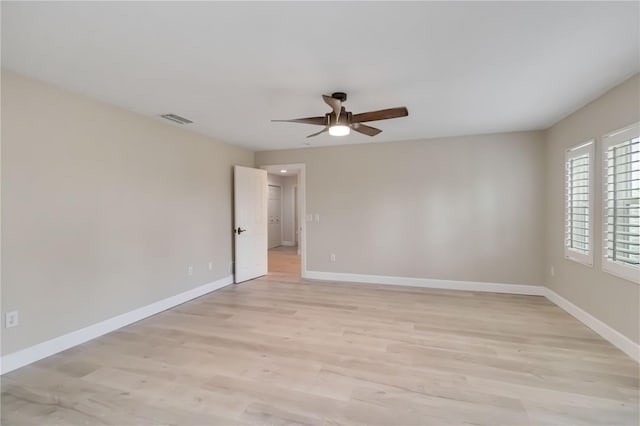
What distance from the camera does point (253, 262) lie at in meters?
5.50

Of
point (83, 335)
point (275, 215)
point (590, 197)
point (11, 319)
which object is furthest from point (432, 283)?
point (275, 215)

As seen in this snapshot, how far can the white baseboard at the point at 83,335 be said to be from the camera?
2.43 meters

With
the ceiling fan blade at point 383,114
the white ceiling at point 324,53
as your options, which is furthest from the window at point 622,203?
the ceiling fan blade at point 383,114

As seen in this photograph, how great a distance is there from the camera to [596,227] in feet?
10.2

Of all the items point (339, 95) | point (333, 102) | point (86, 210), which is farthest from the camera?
point (86, 210)

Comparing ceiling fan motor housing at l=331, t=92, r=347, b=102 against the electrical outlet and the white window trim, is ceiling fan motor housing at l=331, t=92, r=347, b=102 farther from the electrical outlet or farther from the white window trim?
the electrical outlet

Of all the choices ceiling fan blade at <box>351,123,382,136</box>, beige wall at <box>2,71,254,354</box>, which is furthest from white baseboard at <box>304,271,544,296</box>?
ceiling fan blade at <box>351,123,382,136</box>

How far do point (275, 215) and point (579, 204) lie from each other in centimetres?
773

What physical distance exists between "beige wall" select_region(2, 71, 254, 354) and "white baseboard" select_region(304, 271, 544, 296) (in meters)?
2.25

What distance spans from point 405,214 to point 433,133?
134 centimetres

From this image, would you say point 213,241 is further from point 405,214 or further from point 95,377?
point 405,214

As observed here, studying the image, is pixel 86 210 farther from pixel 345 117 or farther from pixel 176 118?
pixel 345 117

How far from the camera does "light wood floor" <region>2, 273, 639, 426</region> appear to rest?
1.91 metres

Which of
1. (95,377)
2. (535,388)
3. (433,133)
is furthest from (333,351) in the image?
(433,133)
